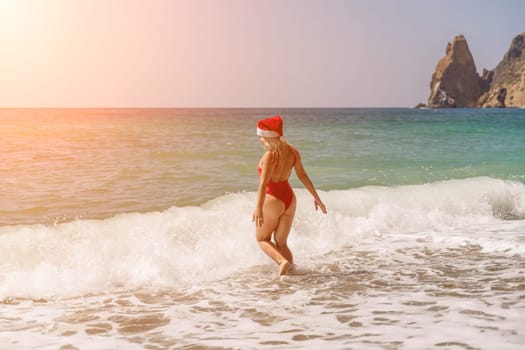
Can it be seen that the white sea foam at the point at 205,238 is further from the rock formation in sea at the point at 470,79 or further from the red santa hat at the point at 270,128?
the rock formation in sea at the point at 470,79

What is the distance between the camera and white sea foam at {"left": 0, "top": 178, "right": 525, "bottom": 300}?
6855mm

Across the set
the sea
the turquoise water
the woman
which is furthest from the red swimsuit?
the turquoise water

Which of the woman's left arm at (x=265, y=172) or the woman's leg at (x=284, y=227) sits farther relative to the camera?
the woman's leg at (x=284, y=227)

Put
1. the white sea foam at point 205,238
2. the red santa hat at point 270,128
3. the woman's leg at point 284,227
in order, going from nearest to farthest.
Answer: the red santa hat at point 270,128 → the woman's leg at point 284,227 → the white sea foam at point 205,238

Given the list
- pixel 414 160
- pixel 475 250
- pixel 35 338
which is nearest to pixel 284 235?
pixel 35 338

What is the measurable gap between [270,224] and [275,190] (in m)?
0.47

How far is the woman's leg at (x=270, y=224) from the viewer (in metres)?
6.27

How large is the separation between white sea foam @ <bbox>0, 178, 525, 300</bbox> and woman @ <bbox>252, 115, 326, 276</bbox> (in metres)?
1.04

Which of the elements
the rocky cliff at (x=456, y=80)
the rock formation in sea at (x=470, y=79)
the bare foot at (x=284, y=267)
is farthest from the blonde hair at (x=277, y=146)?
the rocky cliff at (x=456, y=80)

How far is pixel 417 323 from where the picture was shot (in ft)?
15.5

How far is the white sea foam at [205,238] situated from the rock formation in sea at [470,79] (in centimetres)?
16981

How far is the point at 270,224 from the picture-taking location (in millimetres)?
6371

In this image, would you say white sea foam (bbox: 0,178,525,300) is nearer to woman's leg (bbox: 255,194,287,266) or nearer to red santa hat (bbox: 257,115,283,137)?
woman's leg (bbox: 255,194,287,266)

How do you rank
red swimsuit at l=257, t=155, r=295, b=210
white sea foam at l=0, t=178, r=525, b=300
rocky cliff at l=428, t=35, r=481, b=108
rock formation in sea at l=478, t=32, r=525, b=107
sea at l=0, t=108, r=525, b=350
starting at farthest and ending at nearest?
rocky cliff at l=428, t=35, r=481, b=108, rock formation in sea at l=478, t=32, r=525, b=107, white sea foam at l=0, t=178, r=525, b=300, red swimsuit at l=257, t=155, r=295, b=210, sea at l=0, t=108, r=525, b=350
